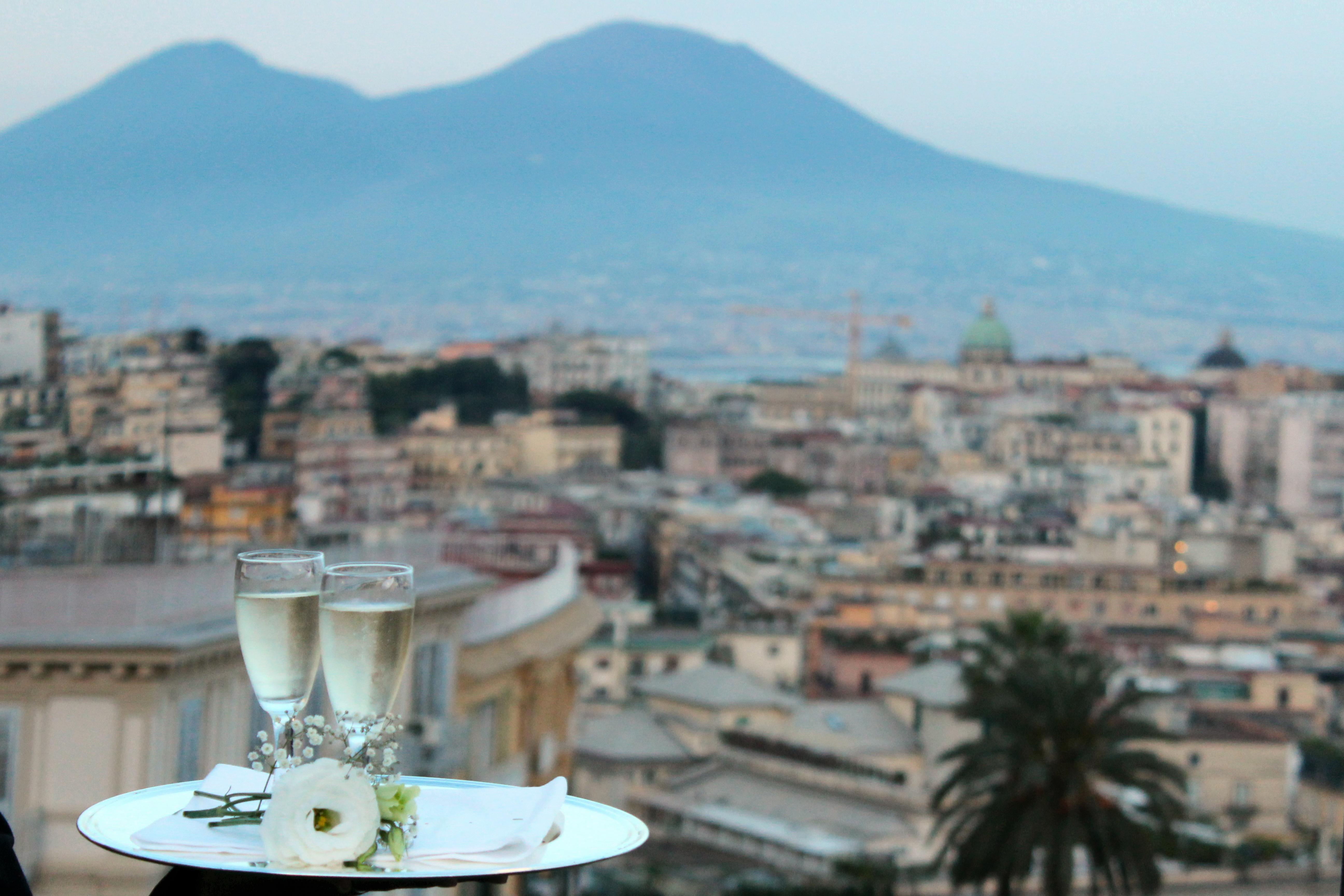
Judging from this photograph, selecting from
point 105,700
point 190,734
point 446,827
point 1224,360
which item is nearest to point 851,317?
point 1224,360

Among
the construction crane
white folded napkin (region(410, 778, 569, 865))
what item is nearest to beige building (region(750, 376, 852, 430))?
the construction crane

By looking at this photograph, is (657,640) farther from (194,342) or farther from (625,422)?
(625,422)

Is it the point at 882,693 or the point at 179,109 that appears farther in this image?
the point at 179,109

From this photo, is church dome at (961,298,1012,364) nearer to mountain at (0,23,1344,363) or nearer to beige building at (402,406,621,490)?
mountain at (0,23,1344,363)

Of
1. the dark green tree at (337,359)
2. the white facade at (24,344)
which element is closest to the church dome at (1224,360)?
the dark green tree at (337,359)

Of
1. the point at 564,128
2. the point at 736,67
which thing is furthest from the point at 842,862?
the point at 736,67

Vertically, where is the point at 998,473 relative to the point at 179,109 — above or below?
below

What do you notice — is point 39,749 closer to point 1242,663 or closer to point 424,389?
point 1242,663
